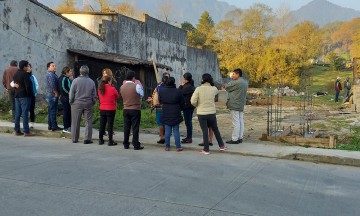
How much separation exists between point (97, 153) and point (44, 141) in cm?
237

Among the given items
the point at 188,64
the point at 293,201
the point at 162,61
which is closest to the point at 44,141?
the point at 293,201

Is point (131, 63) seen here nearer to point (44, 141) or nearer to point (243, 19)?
point (44, 141)

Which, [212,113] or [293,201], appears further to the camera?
[212,113]

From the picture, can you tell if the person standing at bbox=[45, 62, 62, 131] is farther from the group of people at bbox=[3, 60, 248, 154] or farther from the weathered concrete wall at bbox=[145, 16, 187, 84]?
the weathered concrete wall at bbox=[145, 16, 187, 84]

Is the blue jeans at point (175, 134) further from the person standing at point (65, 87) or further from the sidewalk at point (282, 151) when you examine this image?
the person standing at point (65, 87)

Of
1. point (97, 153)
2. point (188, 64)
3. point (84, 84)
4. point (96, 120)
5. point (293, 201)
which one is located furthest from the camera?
point (188, 64)

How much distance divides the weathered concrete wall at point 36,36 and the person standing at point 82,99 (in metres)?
7.19

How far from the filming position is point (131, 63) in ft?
63.4

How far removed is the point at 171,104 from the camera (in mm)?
9266

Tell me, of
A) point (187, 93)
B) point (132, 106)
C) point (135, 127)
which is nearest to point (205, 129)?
point (187, 93)

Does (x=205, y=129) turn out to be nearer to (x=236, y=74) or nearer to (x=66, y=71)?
(x=236, y=74)

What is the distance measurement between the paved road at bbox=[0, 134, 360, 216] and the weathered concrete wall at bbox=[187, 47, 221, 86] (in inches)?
1090

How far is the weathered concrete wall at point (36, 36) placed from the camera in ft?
53.0

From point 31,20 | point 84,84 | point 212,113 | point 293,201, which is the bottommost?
point 293,201
